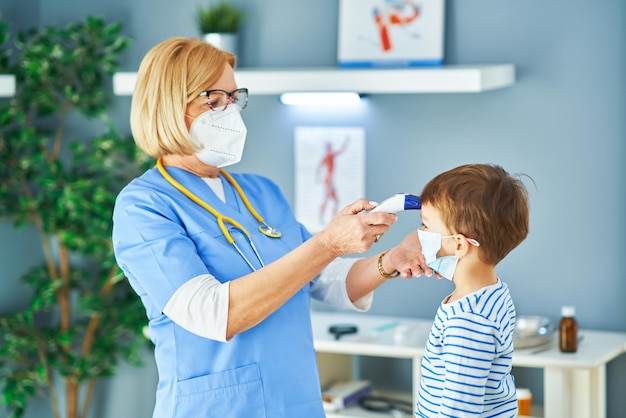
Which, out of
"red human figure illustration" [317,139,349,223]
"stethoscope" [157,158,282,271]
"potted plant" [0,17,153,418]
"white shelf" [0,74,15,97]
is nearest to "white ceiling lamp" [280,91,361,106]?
"red human figure illustration" [317,139,349,223]

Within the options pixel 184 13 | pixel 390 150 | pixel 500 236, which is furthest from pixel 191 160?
pixel 184 13

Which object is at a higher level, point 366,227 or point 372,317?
point 366,227

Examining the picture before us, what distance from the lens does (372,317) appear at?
11.1 feet

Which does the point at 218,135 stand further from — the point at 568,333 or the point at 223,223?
the point at 568,333

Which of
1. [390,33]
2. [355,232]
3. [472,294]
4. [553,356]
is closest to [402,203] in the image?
[355,232]

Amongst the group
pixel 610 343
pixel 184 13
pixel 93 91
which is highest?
pixel 184 13

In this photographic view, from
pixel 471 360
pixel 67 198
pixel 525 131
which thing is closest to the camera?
pixel 471 360

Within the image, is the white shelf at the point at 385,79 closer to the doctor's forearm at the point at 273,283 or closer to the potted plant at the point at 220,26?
the potted plant at the point at 220,26

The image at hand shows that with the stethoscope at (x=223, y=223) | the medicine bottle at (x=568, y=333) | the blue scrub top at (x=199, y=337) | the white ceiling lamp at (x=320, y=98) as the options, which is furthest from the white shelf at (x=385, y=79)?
the blue scrub top at (x=199, y=337)

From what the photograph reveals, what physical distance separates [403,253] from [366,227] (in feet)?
0.88

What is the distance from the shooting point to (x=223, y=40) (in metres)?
3.36

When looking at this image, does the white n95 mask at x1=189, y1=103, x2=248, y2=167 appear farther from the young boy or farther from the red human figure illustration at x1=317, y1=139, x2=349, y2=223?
the red human figure illustration at x1=317, y1=139, x2=349, y2=223

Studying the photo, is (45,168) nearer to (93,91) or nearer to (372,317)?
(93,91)

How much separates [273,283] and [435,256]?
1.00 feet
